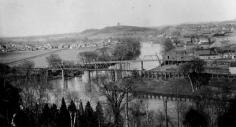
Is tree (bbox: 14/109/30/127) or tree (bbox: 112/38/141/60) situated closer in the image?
tree (bbox: 14/109/30/127)

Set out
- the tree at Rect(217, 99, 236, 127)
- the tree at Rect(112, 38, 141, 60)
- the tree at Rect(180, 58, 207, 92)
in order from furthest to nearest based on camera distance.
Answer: the tree at Rect(112, 38, 141, 60) → the tree at Rect(180, 58, 207, 92) → the tree at Rect(217, 99, 236, 127)

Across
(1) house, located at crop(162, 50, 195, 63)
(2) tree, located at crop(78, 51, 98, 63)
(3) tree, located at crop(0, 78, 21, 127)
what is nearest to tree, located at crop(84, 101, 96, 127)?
(3) tree, located at crop(0, 78, 21, 127)

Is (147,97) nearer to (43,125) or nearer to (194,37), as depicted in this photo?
(43,125)

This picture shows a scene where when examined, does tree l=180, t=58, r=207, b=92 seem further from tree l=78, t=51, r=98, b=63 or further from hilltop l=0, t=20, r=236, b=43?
→ tree l=78, t=51, r=98, b=63

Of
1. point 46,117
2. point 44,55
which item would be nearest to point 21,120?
point 46,117

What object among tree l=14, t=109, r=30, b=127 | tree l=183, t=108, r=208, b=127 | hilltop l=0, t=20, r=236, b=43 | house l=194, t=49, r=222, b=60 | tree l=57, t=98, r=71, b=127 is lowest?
tree l=183, t=108, r=208, b=127

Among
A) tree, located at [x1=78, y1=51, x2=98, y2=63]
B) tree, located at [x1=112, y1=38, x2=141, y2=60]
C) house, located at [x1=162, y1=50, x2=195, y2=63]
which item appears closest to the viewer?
house, located at [x1=162, y1=50, x2=195, y2=63]
